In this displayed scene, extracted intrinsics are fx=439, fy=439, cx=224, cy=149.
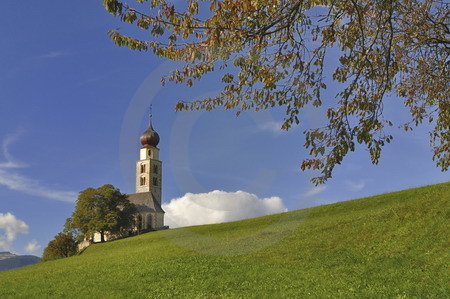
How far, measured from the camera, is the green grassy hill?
17.1 meters

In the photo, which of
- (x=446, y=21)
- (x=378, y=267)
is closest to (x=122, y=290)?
(x=378, y=267)

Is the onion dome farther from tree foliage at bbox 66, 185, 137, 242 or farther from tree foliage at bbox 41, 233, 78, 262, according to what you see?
tree foliage at bbox 41, 233, 78, 262

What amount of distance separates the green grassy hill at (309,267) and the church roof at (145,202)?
7117 centimetres

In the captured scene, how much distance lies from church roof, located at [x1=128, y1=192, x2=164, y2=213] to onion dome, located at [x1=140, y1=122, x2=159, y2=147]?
16457 millimetres

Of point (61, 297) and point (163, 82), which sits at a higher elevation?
point (163, 82)

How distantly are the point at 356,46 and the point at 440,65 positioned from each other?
824 centimetres

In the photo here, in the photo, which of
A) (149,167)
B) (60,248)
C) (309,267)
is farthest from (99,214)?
(309,267)

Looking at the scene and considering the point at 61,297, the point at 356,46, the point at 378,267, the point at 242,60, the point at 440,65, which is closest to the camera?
the point at 242,60

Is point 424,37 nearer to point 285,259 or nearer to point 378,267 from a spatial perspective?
point 378,267

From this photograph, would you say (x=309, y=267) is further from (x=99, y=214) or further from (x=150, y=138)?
(x=150, y=138)

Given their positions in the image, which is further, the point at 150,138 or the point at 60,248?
the point at 150,138

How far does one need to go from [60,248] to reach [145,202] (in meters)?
32.7

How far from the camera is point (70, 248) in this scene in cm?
7656

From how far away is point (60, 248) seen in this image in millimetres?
75562
